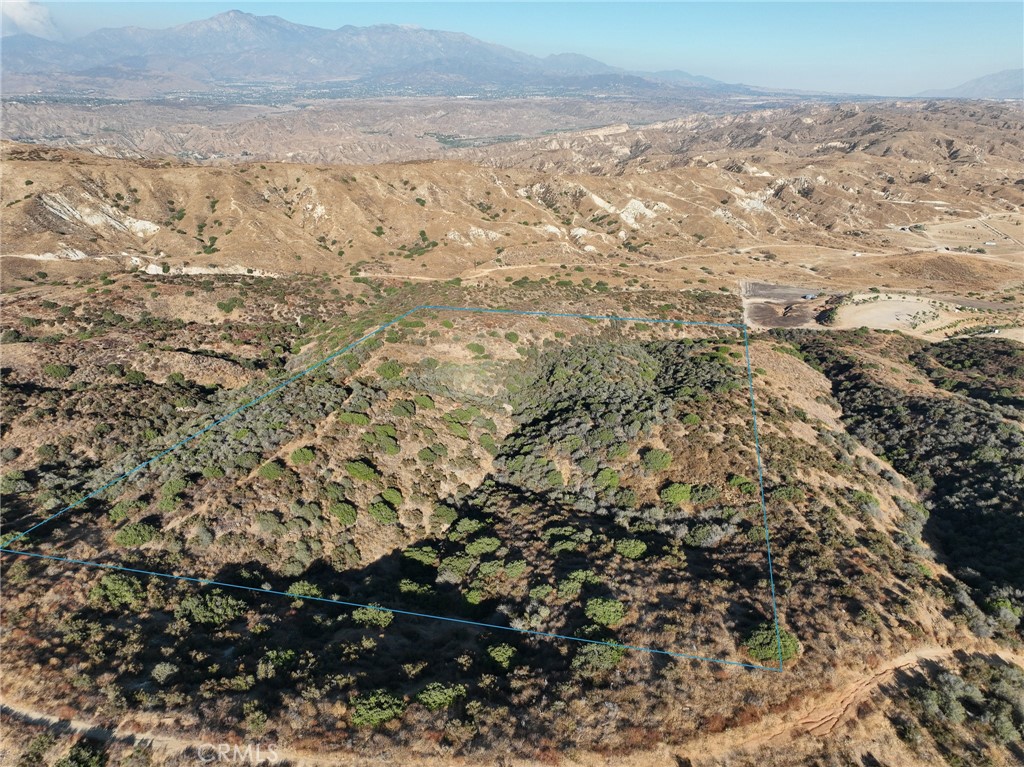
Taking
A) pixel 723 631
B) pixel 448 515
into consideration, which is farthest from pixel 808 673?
pixel 448 515

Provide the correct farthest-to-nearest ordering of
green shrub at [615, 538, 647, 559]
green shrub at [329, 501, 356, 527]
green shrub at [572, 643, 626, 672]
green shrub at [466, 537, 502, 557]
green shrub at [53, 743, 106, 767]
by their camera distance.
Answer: green shrub at [329, 501, 356, 527]
green shrub at [466, 537, 502, 557]
green shrub at [615, 538, 647, 559]
green shrub at [572, 643, 626, 672]
green shrub at [53, 743, 106, 767]

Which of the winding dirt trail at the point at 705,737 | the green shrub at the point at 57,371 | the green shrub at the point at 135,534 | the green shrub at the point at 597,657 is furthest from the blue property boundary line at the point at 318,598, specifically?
the green shrub at the point at 57,371

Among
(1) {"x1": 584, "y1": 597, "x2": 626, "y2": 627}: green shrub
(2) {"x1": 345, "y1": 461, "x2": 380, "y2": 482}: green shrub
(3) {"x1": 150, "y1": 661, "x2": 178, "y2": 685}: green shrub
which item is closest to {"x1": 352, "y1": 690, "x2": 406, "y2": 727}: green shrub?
(3) {"x1": 150, "y1": 661, "x2": 178, "y2": 685}: green shrub

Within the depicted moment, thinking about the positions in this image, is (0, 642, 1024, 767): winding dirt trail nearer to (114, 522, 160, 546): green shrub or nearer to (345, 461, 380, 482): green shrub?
(114, 522, 160, 546): green shrub

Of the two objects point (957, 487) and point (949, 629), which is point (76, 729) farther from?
point (957, 487)

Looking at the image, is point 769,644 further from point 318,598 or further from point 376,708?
point 318,598
